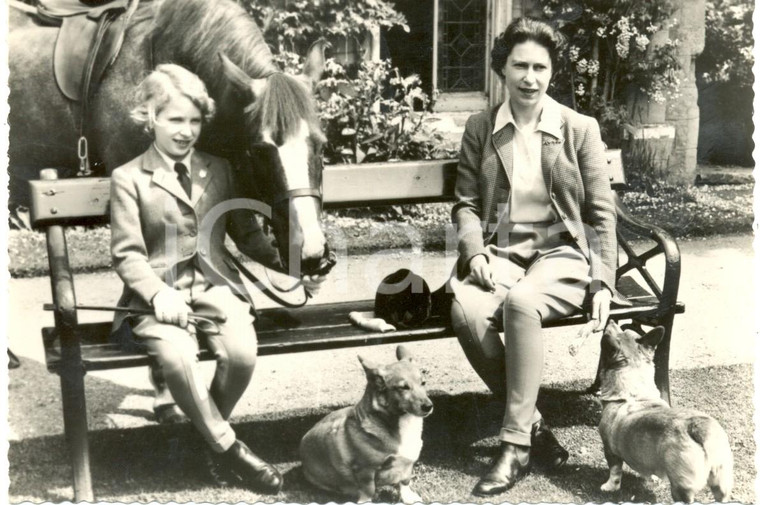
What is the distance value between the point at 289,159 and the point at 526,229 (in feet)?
3.12

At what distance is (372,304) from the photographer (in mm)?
3504

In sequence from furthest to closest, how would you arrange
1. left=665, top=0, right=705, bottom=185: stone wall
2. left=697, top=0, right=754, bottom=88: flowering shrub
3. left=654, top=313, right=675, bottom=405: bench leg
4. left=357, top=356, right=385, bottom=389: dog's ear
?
left=665, top=0, right=705, bottom=185: stone wall → left=697, top=0, right=754, bottom=88: flowering shrub → left=654, top=313, right=675, bottom=405: bench leg → left=357, top=356, right=385, bottom=389: dog's ear

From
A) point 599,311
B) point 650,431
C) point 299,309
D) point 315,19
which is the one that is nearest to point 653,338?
point 599,311

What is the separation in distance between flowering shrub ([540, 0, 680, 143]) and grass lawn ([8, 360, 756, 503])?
4.76ft

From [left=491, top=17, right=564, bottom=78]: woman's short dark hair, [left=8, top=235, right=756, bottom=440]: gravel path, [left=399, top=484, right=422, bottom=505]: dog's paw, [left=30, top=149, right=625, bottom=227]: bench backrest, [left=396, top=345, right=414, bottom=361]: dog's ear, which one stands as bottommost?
[left=399, top=484, right=422, bottom=505]: dog's paw

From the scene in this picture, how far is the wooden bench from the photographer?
2.86 metres

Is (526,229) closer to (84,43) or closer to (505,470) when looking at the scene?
(505,470)

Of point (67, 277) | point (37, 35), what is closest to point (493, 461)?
point (67, 277)

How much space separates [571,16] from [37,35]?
246 cm

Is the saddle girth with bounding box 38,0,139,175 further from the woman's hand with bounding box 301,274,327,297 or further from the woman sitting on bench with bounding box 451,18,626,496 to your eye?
the woman sitting on bench with bounding box 451,18,626,496

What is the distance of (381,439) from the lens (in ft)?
9.67

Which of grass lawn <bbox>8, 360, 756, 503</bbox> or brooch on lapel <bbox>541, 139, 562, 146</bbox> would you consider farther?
brooch on lapel <bbox>541, 139, 562, 146</bbox>

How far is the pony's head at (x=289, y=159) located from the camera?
3.07 meters

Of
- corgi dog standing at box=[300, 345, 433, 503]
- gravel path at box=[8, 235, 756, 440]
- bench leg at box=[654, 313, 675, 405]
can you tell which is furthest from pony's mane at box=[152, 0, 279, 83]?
bench leg at box=[654, 313, 675, 405]
